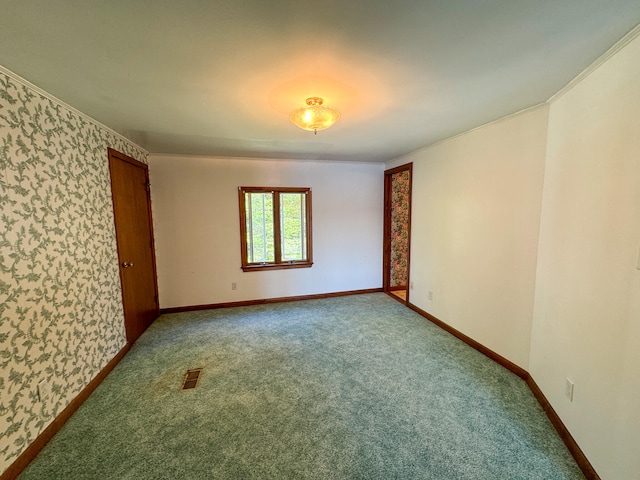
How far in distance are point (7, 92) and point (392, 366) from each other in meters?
3.31

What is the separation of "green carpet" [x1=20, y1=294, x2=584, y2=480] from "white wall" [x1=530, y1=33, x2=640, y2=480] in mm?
371

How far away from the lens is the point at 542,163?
203 cm

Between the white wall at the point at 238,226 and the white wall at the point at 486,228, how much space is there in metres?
1.15

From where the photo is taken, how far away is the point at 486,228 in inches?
101

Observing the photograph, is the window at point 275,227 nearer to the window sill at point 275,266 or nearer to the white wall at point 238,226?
the window sill at point 275,266

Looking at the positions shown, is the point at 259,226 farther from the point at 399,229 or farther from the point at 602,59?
the point at 602,59

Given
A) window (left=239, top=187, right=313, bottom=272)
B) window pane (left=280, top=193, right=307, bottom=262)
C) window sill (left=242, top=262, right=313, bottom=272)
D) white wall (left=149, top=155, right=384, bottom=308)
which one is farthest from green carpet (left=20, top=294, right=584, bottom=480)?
window pane (left=280, top=193, right=307, bottom=262)

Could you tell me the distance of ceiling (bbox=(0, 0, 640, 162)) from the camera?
3.52 feet

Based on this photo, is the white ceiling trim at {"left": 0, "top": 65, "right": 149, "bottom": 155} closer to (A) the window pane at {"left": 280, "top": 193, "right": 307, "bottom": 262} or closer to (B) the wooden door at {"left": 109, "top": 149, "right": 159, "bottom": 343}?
(B) the wooden door at {"left": 109, "top": 149, "right": 159, "bottom": 343}

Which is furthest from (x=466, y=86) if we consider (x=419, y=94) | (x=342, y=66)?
(x=342, y=66)

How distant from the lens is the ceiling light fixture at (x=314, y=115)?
184cm

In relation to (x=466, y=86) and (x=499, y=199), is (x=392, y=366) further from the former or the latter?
(x=466, y=86)

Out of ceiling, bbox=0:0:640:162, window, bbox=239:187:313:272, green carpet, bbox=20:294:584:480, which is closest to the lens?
ceiling, bbox=0:0:640:162

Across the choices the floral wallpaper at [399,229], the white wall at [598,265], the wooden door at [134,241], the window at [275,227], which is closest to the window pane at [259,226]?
the window at [275,227]
